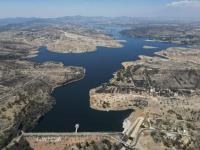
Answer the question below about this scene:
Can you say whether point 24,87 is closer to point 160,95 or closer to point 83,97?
point 83,97

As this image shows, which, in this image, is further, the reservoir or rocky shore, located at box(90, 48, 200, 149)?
the reservoir

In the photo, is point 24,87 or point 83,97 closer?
point 83,97

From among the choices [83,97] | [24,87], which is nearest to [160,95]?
[83,97]

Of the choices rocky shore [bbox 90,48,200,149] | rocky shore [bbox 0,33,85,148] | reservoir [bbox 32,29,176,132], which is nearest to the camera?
rocky shore [bbox 90,48,200,149]

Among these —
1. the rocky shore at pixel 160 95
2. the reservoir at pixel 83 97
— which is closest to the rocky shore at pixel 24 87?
the reservoir at pixel 83 97

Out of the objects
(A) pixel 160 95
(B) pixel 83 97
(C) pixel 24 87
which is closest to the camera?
(B) pixel 83 97

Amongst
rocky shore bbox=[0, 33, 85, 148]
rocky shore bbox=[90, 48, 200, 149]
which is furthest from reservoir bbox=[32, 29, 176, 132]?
rocky shore bbox=[90, 48, 200, 149]

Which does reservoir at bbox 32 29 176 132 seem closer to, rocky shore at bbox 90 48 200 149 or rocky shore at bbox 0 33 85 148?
rocky shore at bbox 0 33 85 148

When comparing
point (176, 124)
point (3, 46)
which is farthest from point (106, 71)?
point (3, 46)
